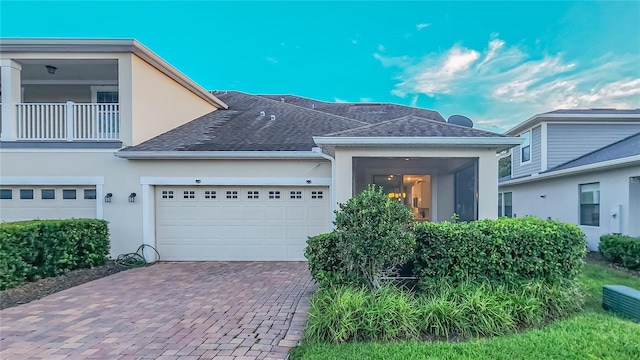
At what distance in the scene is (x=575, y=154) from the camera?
1291 cm

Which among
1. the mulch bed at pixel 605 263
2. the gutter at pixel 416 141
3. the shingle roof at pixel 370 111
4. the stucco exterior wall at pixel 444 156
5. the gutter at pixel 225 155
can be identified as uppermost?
the shingle roof at pixel 370 111

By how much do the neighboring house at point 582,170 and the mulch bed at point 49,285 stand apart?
13.5 metres

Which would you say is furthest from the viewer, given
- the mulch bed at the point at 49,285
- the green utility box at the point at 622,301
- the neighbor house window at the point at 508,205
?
the neighbor house window at the point at 508,205

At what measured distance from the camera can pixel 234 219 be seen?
30.6ft

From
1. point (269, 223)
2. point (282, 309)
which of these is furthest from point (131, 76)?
point (282, 309)

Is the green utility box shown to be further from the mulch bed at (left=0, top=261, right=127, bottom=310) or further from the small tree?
the mulch bed at (left=0, top=261, right=127, bottom=310)

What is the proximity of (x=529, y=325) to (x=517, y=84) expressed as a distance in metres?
15.2

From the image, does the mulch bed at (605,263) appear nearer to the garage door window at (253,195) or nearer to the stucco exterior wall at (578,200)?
the stucco exterior wall at (578,200)

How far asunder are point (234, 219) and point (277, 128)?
3757 millimetres

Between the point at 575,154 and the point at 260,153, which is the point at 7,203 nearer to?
the point at 260,153

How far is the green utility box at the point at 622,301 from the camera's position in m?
4.54

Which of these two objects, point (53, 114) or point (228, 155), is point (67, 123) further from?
point (228, 155)

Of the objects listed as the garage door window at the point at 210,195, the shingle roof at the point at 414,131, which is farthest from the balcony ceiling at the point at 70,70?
the shingle roof at the point at 414,131

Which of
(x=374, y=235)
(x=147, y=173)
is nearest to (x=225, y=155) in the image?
(x=147, y=173)
